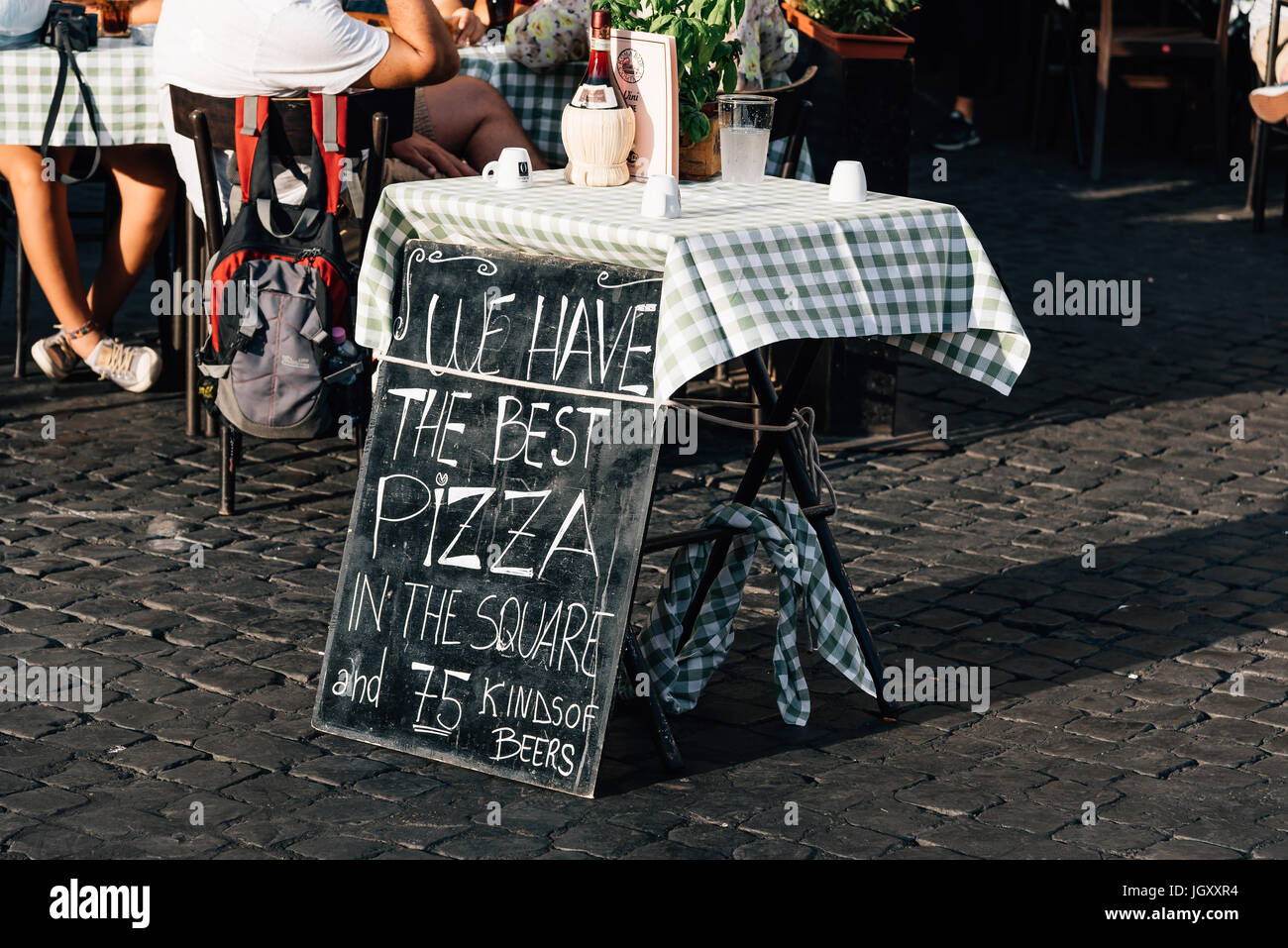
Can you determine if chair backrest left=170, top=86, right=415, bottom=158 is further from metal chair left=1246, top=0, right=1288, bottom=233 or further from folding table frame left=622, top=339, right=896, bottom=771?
metal chair left=1246, top=0, right=1288, bottom=233

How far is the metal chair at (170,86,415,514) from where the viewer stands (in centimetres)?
548

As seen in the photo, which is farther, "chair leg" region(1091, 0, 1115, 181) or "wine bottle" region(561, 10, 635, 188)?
"chair leg" region(1091, 0, 1115, 181)

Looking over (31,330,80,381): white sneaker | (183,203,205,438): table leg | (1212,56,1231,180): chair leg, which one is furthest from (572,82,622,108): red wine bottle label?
(1212,56,1231,180): chair leg

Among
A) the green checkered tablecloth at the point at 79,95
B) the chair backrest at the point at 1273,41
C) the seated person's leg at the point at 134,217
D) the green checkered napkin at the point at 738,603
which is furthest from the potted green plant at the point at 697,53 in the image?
the chair backrest at the point at 1273,41

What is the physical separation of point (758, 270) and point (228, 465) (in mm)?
2616

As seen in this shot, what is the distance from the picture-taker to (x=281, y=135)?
5496mm

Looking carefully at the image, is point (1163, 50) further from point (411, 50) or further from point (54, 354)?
point (54, 354)

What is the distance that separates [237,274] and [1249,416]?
13.3ft

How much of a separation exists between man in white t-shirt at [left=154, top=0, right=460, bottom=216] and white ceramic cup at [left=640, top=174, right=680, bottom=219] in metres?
2.15

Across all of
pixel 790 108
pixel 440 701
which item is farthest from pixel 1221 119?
pixel 440 701

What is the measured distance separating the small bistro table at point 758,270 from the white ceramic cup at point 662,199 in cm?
4

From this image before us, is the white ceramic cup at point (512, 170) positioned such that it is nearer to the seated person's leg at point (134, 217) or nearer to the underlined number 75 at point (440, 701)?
the underlined number 75 at point (440, 701)

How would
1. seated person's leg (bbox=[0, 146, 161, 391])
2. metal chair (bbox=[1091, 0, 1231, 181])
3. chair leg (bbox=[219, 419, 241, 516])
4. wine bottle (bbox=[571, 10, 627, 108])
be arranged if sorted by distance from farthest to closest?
metal chair (bbox=[1091, 0, 1231, 181]), seated person's leg (bbox=[0, 146, 161, 391]), chair leg (bbox=[219, 419, 241, 516]), wine bottle (bbox=[571, 10, 627, 108])
